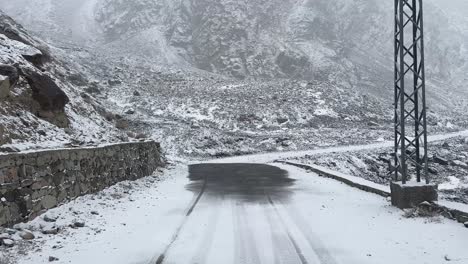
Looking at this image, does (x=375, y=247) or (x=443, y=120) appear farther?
(x=443, y=120)

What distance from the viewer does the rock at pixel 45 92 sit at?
1469 centimetres

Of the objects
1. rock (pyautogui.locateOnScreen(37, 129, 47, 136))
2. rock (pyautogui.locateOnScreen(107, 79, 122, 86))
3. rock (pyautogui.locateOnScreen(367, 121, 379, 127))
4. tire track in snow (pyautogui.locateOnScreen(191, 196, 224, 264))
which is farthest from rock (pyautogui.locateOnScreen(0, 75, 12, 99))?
rock (pyautogui.locateOnScreen(367, 121, 379, 127))

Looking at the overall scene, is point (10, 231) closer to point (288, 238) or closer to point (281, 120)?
point (288, 238)

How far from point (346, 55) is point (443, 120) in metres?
20.6

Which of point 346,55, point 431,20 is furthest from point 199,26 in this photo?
point 431,20

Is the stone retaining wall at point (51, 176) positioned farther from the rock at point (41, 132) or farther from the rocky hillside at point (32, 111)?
the rock at point (41, 132)

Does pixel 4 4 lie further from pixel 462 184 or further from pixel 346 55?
pixel 462 184

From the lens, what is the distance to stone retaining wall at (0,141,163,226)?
8.06m

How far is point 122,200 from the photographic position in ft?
40.8

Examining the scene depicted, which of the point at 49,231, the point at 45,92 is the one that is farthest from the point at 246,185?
the point at 49,231

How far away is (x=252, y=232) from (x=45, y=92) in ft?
31.3

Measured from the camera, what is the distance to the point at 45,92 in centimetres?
1498

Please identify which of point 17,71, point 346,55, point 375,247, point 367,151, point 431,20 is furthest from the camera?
point 431,20

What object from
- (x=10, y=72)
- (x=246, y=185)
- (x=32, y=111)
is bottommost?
(x=246, y=185)
